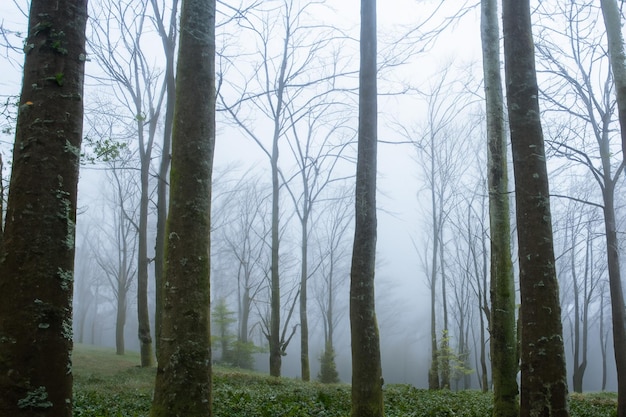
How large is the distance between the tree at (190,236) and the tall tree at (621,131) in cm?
565

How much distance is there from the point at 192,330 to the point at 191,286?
0.34 m

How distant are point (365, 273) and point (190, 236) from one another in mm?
2865

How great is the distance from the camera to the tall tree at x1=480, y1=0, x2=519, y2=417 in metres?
6.44

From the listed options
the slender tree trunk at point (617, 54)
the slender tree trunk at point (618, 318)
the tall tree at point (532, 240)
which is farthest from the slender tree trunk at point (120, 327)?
the tall tree at point (532, 240)

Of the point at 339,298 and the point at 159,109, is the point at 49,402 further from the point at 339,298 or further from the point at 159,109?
the point at 339,298

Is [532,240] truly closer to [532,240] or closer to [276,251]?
[532,240]

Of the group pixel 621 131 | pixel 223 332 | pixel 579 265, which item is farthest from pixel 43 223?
pixel 579 265

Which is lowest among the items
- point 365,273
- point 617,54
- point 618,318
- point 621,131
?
point 618,318

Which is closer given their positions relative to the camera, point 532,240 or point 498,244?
point 532,240

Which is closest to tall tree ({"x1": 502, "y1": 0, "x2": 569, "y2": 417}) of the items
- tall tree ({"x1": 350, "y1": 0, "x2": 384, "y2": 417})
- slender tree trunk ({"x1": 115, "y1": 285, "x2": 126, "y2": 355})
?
tall tree ({"x1": 350, "y1": 0, "x2": 384, "y2": 417})

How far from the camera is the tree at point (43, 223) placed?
7.90ft

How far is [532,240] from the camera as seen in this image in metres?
4.12

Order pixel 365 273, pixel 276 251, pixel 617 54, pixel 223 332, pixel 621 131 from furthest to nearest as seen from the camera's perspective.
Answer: pixel 223 332 → pixel 276 251 → pixel 617 54 → pixel 621 131 → pixel 365 273

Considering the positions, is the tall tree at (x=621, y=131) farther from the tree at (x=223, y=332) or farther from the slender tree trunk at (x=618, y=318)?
the tree at (x=223, y=332)
